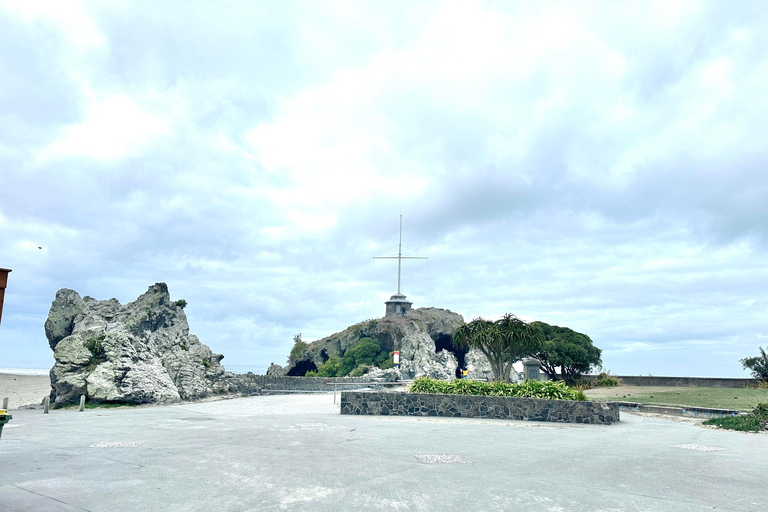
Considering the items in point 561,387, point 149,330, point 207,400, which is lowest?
point 207,400

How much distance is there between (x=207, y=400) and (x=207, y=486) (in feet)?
79.6

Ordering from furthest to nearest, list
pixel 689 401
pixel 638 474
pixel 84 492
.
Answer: pixel 689 401 → pixel 638 474 → pixel 84 492

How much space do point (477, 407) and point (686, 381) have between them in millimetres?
31336

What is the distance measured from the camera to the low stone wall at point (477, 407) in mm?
18781

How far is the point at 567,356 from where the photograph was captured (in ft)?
155

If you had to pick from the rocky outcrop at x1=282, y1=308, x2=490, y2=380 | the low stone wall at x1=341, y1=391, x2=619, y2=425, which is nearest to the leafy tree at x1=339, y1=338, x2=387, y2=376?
the rocky outcrop at x1=282, y1=308, x2=490, y2=380

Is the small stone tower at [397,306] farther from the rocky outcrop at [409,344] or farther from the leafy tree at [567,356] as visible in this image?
the leafy tree at [567,356]

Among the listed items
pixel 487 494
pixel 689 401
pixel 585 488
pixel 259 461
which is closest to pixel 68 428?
pixel 259 461

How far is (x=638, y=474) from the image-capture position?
924 centimetres

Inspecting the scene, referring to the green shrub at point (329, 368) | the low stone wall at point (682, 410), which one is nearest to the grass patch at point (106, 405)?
the low stone wall at point (682, 410)

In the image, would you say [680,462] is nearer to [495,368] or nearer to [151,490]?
[151,490]

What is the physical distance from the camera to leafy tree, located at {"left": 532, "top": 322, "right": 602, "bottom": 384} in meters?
47.2

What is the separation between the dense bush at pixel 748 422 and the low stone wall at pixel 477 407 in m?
3.52

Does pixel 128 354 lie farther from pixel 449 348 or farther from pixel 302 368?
pixel 449 348
